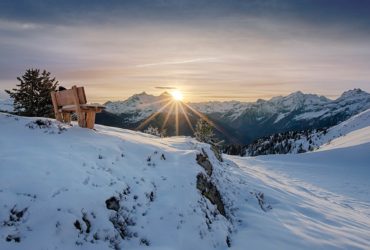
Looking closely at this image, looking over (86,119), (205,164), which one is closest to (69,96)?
(86,119)

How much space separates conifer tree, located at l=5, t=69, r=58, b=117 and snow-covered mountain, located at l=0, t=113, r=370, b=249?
19.8m

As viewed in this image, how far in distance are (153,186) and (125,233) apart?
8.26 ft

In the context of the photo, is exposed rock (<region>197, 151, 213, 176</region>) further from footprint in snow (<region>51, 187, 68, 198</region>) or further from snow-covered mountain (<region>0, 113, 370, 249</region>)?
→ footprint in snow (<region>51, 187, 68, 198</region>)

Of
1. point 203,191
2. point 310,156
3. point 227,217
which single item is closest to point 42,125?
point 203,191

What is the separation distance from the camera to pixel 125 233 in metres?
8.88

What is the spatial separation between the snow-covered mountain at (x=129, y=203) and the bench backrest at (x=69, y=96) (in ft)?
5.24

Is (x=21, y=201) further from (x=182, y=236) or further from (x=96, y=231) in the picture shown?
(x=182, y=236)

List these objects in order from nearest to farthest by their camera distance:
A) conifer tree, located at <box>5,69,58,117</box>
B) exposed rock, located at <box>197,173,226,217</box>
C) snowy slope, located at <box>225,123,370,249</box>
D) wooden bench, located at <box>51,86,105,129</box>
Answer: snowy slope, located at <box>225,123,370,249</box>, exposed rock, located at <box>197,173,226,217</box>, wooden bench, located at <box>51,86,105,129</box>, conifer tree, located at <box>5,69,58,117</box>

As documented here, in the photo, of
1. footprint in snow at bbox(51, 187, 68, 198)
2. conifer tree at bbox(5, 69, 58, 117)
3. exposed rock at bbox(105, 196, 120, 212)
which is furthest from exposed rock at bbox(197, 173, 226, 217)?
conifer tree at bbox(5, 69, 58, 117)

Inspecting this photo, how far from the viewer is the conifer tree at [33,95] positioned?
108 feet

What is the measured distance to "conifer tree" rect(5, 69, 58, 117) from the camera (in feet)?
108

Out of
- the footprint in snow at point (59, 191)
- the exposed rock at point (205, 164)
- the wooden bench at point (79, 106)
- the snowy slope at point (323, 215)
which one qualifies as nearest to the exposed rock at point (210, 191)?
the exposed rock at point (205, 164)

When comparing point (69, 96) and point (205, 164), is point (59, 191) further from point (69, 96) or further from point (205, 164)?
point (69, 96)

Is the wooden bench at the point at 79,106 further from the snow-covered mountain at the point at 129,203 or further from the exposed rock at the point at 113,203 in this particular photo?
the exposed rock at the point at 113,203
